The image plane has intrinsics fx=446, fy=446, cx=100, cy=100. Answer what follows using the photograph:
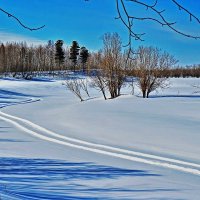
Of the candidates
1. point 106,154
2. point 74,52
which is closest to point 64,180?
point 106,154

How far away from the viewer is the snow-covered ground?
726 cm

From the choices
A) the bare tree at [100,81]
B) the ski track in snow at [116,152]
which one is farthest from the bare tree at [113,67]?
the ski track in snow at [116,152]

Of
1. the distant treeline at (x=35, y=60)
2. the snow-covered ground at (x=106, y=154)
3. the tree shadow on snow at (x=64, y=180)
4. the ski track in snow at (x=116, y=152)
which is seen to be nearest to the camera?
the tree shadow on snow at (x=64, y=180)

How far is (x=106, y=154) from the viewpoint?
38.2 ft

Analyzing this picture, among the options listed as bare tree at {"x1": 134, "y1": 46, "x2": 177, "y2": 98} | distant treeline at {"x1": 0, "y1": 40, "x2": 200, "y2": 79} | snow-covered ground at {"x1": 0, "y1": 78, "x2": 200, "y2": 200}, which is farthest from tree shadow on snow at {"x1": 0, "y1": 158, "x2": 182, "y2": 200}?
distant treeline at {"x1": 0, "y1": 40, "x2": 200, "y2": 79}

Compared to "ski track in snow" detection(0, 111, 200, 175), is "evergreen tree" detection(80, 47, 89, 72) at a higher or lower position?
higher

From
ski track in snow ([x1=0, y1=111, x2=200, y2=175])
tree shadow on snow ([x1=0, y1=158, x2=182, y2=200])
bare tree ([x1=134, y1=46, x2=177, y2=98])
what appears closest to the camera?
tree shadow on snow ([x1=0, y1=158, x2=182, y2=200])

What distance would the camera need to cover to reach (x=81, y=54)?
275 ft

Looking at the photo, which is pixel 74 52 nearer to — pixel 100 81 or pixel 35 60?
pixel 35 60

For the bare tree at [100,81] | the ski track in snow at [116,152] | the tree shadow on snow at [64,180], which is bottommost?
the ski track in snow at [116,152]

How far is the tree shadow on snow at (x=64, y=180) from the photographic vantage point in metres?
6.80

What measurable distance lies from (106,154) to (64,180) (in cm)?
385

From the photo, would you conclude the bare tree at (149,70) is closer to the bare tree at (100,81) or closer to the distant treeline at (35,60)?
the bare tree at (100,81)

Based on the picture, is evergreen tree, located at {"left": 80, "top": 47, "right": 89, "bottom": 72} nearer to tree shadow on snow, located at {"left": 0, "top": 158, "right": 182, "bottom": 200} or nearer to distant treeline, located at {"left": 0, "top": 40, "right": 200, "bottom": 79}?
distant treeline, located at {"left": 0, "top": 40, "right": 200, "bottom": 79}
